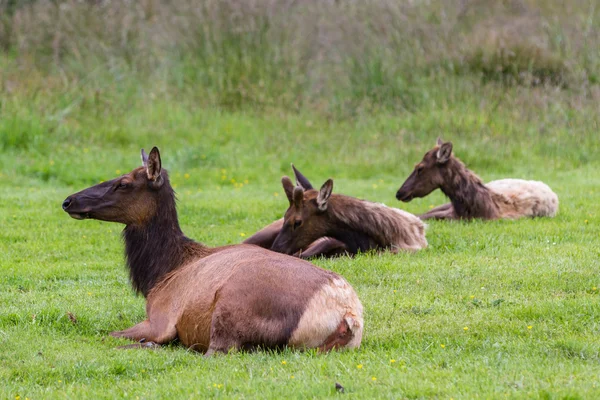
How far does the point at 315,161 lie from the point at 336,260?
7393mm

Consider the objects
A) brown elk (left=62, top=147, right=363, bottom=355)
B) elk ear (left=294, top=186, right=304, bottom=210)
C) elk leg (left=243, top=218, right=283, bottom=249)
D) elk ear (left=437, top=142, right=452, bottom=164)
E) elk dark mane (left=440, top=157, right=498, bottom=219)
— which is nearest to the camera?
brown elk (left=62, top=147, right=363, bottom=355)

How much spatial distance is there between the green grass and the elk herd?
8.6 inches

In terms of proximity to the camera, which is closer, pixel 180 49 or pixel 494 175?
pixel 494 175

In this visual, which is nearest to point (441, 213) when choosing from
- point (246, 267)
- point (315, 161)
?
point (315, 161)

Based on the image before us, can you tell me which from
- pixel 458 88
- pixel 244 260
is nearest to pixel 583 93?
pixel 458 88

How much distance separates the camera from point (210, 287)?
23.0ft

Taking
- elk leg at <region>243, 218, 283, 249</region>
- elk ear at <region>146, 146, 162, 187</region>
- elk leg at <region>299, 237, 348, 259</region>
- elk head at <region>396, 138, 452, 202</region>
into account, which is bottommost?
elk leg at <region>299, 237, 348, 259</region>

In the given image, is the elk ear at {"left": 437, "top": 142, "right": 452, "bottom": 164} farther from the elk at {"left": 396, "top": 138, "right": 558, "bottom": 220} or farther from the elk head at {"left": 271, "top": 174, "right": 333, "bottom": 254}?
the elk head at {"left": 271, "top": 174, "right": 333, "bottom": 254}

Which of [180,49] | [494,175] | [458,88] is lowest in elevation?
[494,175]

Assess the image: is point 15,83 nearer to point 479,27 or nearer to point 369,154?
point 369,154

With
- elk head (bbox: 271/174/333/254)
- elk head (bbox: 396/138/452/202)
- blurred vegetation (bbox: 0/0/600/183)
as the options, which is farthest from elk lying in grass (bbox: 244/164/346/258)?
blurred vegetation (bbox: 0/0/600/183)

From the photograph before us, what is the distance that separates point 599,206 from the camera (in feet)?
44.2

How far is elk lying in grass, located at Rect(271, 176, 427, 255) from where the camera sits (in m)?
11.0

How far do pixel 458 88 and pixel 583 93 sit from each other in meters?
2.55
